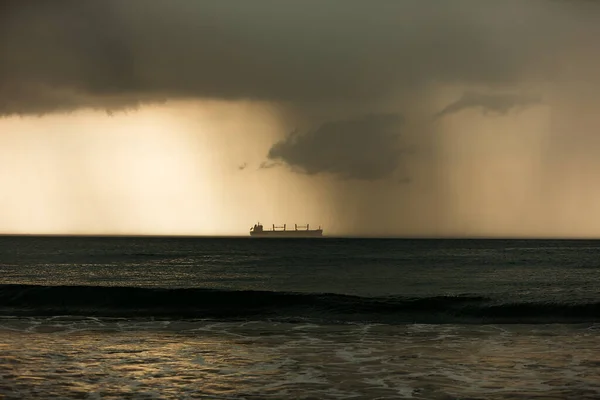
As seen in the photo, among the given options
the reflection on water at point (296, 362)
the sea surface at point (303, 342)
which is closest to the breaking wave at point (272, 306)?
the sea surface at point (303, 342)

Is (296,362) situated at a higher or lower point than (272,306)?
higher

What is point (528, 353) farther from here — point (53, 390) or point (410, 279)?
point (410, 279)

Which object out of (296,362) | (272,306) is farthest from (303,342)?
(272,306)

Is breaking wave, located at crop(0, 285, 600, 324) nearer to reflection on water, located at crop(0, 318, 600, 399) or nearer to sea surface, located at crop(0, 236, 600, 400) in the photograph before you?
sea surface, located at crop(0, 236, 600, 400)

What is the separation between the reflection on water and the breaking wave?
15.2ft

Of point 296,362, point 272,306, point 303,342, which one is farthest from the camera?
point 272,306

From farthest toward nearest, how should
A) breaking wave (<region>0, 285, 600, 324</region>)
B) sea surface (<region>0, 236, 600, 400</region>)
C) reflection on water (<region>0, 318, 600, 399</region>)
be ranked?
breaking wave (<region>0, 285, 600, 324</region>) < sea surface (<region>0, 236, 600, 400</region>) < reflection on water (<region>0, 318, 600, 399</region>)

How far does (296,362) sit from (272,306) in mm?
18217

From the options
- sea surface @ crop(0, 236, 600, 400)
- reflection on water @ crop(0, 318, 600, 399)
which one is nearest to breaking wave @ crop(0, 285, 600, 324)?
sea surface @ crop(0, 236, 600, 400)

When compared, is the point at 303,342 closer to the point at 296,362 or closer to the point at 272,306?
the point at 296,362

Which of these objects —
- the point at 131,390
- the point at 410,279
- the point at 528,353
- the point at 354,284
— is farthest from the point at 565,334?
the point at 410,279

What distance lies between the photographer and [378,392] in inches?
663

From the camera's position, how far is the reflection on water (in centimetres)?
1697

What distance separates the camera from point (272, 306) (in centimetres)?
3866
